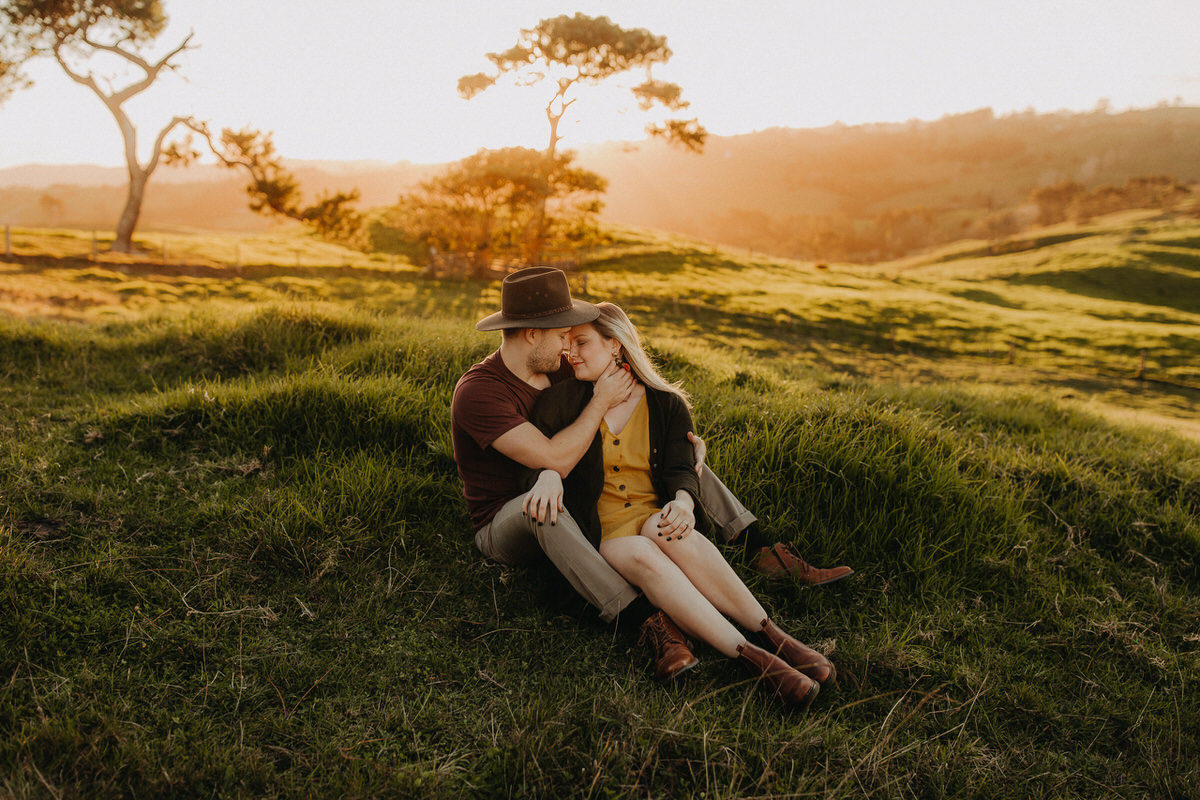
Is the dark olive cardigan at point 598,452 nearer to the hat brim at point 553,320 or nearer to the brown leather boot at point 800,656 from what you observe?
the hat brim at point 553,320

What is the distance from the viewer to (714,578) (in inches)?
133

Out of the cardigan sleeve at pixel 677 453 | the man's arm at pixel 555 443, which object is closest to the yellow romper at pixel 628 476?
the cardigan sleeve at pixel 677 453

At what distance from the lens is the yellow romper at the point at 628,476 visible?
11.9 ft

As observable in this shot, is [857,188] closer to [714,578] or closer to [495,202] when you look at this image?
[495,202]

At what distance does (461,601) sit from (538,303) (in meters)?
1.78

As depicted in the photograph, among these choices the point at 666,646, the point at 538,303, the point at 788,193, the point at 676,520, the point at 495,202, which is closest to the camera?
the point at 666,646

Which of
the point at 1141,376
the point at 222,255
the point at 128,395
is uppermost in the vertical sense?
the point at 222,255

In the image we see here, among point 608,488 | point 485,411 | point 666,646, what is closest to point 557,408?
point 485,411

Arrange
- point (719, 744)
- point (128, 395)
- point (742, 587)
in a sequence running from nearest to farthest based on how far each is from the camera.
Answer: point (719, 744) → point (742, 587) → point (128, 395)

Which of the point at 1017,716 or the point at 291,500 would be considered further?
the point at 291,500

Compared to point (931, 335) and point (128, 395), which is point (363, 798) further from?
point (931, 335)

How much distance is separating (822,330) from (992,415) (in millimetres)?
18651

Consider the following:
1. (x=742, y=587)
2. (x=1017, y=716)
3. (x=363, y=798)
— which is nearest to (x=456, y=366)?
(x=742, y=587)

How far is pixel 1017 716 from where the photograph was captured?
134 inches
